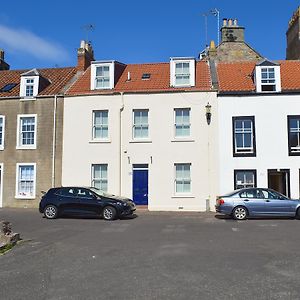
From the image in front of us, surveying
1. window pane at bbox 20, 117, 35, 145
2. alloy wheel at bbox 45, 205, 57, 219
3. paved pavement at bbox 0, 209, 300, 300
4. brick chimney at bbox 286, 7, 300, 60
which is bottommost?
paved pavement at bbox 0, 209, 300, 300

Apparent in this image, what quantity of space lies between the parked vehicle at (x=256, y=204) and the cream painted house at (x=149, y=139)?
403cm

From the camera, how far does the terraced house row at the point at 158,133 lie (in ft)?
76.3

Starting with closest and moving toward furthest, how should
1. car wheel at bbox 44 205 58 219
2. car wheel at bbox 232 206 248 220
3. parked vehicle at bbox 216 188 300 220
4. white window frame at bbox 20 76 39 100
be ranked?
parked vehicle at bbox 216 188 300 220
car wheel at bbox 232 206 248 220
car wheel at bbox 44 205 58 219
white window frame at bbox 20 76 39 100

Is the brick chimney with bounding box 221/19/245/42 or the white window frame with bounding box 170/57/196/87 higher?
the brick chimney with bounding box 221/19/245/42

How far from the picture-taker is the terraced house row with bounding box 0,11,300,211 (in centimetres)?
2325

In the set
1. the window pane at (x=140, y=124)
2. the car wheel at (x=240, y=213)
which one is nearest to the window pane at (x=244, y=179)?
the car wheel at (x=240, y=213)

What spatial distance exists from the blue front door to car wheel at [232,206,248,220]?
6.34 meters

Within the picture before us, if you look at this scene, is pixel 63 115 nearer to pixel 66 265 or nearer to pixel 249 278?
pixel 66 265

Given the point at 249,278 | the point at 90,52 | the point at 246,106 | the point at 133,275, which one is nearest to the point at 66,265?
the point at 133,275

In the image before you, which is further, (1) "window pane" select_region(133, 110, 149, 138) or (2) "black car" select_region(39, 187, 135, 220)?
(1) "window pane" select_region(133, 110, 149, 138)

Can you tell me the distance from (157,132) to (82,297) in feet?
58.0

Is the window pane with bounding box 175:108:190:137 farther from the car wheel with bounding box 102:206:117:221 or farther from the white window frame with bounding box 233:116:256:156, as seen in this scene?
Answer: the car wheel with bounding box 102:206:117:221

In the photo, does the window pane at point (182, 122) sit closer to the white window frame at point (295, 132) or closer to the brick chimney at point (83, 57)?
the white window frame at point (295, 132)

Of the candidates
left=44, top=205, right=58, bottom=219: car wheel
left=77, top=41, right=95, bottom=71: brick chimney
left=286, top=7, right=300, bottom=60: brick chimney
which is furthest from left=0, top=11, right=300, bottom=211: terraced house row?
left=44, top=205, right=58, bottom=219: car wheel
